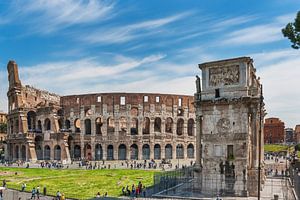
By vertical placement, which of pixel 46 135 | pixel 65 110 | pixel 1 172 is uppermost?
pixel 65 110

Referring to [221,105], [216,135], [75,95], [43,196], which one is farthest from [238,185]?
[75,95]

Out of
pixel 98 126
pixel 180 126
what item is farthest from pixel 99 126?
pixel 180 126

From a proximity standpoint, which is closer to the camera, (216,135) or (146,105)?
(216,135)

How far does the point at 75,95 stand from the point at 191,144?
76.9 ft

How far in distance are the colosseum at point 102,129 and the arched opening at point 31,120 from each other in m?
0.80

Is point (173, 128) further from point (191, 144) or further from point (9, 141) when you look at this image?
point (9, 141)

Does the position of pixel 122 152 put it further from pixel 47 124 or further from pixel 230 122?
pixel 230 122

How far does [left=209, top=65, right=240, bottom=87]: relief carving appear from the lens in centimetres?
2472

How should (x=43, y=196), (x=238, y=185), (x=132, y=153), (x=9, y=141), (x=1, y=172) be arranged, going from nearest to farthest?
(x=238, y=185), (x=43, y=196), (x=1, y=172), (x=132, y=153), (x=9, y=141)

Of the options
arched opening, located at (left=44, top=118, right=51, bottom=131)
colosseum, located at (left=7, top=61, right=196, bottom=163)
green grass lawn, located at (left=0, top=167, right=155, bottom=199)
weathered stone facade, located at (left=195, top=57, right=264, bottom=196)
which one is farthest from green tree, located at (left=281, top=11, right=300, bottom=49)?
arched opening, located at (left=44, top=118, right=51, bottom=131)

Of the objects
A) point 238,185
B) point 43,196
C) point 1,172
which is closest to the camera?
point 238,185

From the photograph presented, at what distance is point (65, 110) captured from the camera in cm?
6544

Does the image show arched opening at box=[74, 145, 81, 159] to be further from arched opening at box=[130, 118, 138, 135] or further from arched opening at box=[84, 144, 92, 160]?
arched opening at box=[130, 118, 138, 135]

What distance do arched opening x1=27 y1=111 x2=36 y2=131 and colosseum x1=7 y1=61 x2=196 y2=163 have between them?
0.80m
